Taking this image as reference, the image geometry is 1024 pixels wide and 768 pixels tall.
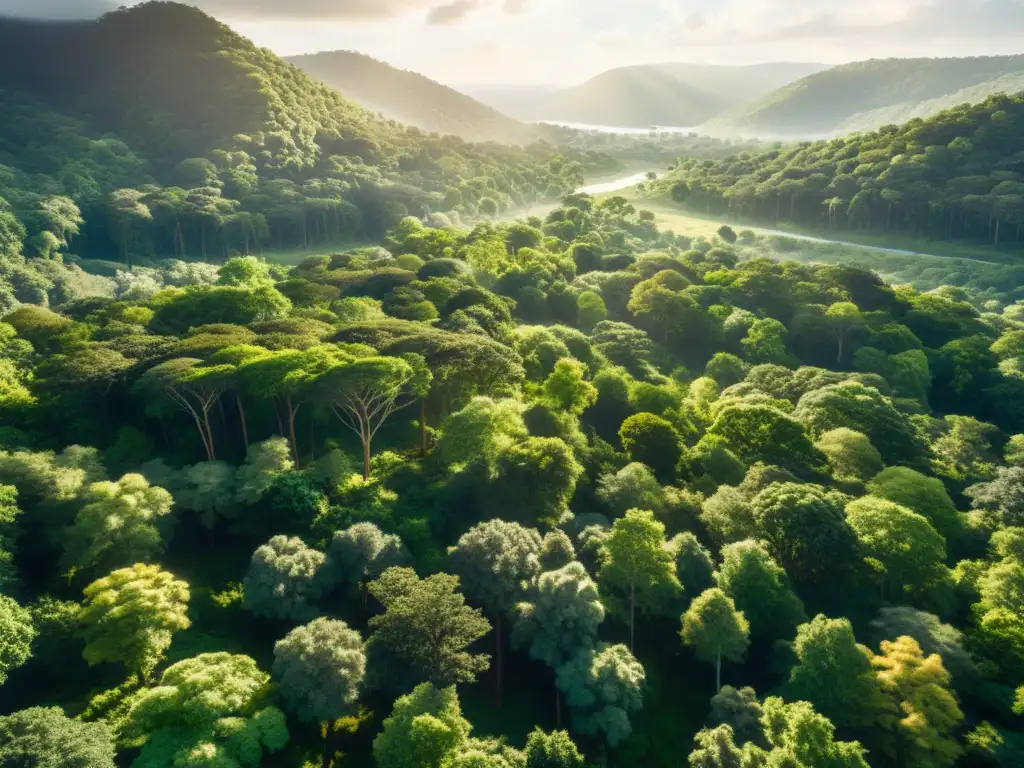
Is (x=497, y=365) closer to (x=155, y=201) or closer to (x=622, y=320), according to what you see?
(x=622, y=320)

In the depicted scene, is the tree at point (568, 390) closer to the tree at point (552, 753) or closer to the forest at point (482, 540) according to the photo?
the forest at point (482, 540)

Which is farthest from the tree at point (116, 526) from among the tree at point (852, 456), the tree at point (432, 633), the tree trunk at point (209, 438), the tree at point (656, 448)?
the tree at point (852, 456)

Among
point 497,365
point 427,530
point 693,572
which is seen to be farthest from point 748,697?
point 497,365

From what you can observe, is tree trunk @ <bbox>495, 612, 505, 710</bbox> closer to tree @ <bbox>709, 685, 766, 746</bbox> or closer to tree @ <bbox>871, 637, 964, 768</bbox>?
tree @ <bbox>709, 685, 766, 746</bbox>

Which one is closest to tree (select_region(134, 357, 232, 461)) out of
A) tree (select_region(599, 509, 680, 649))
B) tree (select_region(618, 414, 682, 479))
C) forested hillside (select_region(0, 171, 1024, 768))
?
forested hillside (select_region(0, 171, 1024, 768))

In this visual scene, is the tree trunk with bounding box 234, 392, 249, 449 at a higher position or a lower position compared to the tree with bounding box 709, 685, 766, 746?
higher

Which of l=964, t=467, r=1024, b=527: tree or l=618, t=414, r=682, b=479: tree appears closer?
l=964, t=467, r=1024, b=527: tree
